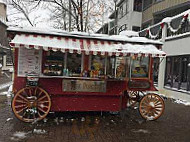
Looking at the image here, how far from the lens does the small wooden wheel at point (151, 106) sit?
6.45 m

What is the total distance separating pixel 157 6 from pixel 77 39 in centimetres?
1319

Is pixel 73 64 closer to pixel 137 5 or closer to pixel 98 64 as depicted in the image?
pixel 98 64

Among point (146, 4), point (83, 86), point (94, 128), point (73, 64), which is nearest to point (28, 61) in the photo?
point (73, 64)

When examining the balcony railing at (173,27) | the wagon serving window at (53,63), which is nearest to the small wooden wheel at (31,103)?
the wagon serving window at (53,63)

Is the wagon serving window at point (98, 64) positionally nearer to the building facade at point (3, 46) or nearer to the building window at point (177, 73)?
the building window at point (177, 73)

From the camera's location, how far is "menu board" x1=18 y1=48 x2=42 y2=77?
5.87 m

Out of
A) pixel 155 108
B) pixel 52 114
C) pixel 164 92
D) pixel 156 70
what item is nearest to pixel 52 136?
pixel 52 114

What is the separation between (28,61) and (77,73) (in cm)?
154

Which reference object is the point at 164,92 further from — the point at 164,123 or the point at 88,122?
the point at 88,122

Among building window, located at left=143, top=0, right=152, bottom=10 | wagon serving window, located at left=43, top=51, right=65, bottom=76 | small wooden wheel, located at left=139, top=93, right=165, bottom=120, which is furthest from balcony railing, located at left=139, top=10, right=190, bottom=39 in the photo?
wagon serving window, located at left=43, top=51, right=65, bottom=76

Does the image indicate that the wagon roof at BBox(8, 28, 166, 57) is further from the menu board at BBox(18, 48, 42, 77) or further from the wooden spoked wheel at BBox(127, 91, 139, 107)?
the wooden spoked wheel at BBox(127, 91, 139, 107)

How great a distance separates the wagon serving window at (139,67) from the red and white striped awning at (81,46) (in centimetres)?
59

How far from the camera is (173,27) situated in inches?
490

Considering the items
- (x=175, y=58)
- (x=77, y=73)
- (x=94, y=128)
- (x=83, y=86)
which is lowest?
(x=94, y=128)
